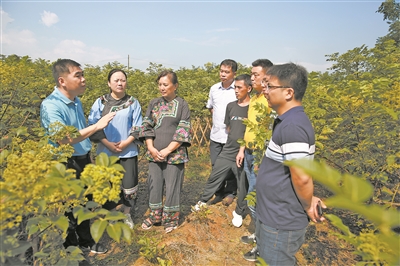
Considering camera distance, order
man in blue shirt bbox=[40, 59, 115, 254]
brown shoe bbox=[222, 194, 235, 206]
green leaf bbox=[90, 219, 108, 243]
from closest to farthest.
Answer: green leaf bbox=[90, 219, 108, 243]
man in blue shirt bbox=[40, 59, 115, 254]
brown shoe bbox=[222, 194, 235, 206]

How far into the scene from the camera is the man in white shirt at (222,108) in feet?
13.3

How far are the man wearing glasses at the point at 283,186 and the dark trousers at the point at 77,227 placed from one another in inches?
68.6

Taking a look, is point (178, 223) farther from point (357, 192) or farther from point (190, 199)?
point (357, 192)

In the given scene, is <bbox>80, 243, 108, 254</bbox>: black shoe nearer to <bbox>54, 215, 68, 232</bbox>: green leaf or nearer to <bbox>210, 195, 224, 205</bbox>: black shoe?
<bbox>210, 195, 224, 205</bbox>: black shoe

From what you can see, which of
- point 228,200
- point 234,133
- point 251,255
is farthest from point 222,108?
point 251,255

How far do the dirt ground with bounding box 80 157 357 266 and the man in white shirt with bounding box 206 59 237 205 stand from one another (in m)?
0.43

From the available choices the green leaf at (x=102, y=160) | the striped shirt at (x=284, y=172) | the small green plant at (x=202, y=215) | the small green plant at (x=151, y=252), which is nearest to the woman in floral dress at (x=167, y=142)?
the small green plant at (x=202, y=215)

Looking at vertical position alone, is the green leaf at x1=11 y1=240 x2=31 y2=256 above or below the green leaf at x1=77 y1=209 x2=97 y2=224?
below

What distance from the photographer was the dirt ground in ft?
9.36

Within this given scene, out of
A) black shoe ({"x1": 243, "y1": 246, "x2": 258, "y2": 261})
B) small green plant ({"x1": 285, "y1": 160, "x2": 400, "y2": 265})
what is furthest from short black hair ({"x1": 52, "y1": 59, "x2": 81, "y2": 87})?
black shoe ({"x1": 243, "y1": 246, "x2": 258, "y2": 261})

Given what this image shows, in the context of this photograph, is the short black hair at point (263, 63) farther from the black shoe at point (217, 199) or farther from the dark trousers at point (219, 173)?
the black shoe at point (217, 199)

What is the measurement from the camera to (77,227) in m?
2.78

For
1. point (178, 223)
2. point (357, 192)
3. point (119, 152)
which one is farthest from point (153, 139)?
point (357, 192)

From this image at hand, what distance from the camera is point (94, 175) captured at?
42.8 inches
